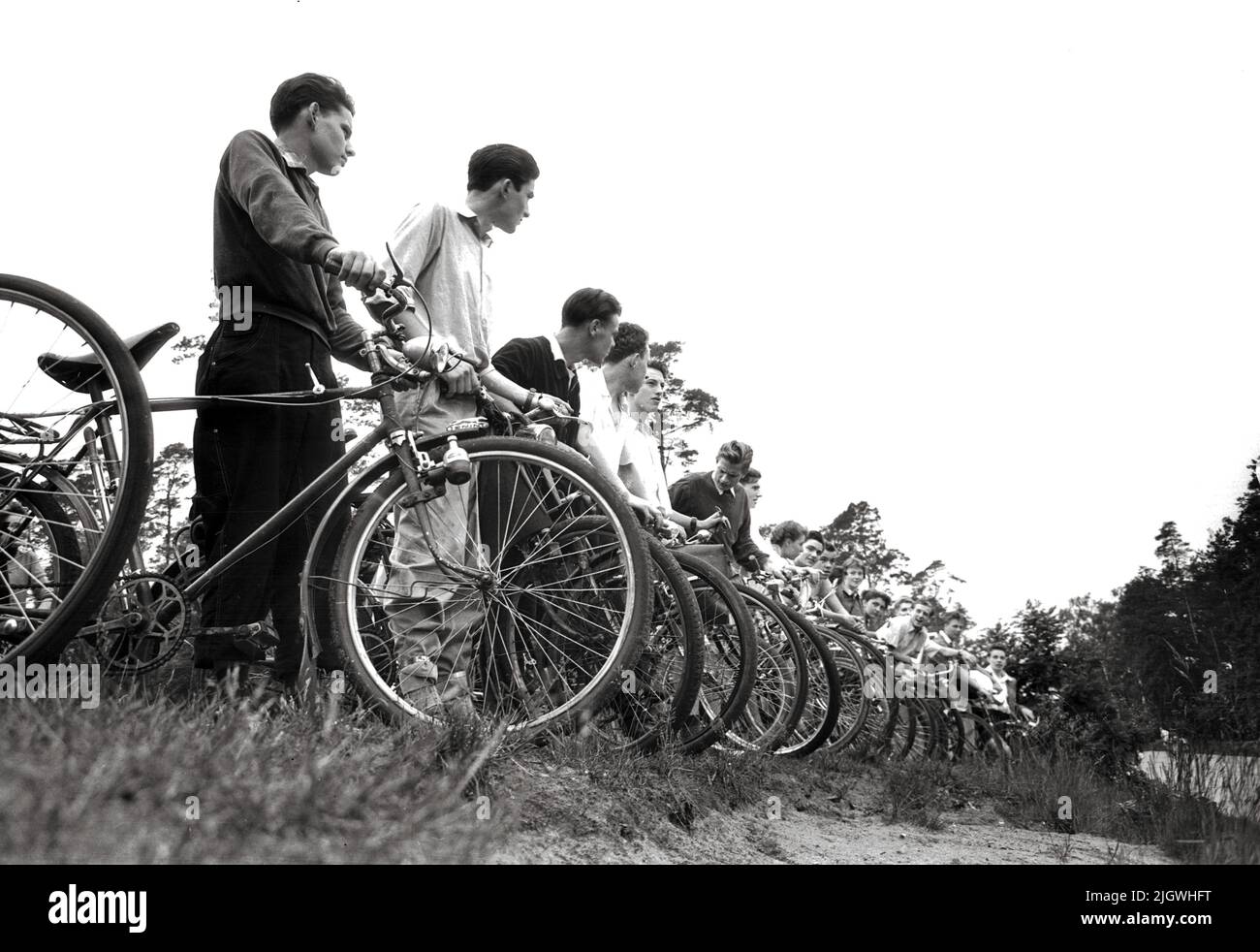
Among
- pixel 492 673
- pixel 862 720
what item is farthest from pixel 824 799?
pixel 492 673

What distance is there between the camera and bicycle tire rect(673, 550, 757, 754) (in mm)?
4199

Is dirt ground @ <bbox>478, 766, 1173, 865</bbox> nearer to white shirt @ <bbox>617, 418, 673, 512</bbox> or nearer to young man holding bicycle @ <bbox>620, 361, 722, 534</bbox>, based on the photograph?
young man holding bicycle @ <bbox>620, 361, 722, 534</bbox>

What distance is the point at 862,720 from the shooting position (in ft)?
24.4

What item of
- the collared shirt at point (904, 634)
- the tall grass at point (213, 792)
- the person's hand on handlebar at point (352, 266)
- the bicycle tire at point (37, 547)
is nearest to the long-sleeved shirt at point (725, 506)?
the person's hand on handlebar at point (352, 266)

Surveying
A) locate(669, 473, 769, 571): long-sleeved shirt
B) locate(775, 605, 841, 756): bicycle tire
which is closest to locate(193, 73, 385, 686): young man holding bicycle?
locate(775, 605, 841, 756): bicycle tire

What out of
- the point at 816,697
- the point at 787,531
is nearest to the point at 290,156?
the point at 816,697

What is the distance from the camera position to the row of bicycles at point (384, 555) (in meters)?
3.11

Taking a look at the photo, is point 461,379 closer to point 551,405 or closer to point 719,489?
point 551,405

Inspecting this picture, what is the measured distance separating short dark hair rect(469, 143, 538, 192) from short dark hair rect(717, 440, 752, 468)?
278cm

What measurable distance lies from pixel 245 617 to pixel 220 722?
2.99 ft

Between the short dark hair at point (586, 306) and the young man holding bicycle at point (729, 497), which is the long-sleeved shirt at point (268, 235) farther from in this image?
the young man holding bicycle at point (729, 497)
